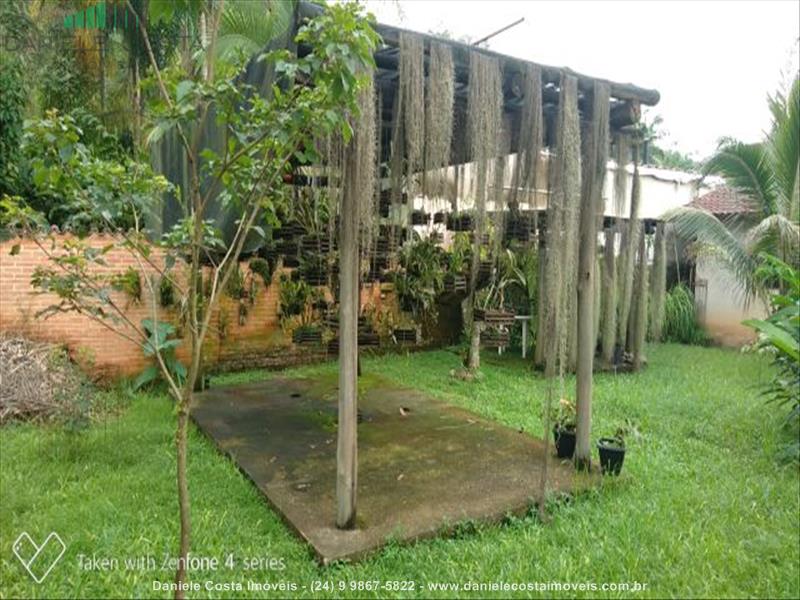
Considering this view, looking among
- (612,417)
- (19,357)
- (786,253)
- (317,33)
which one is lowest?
(612,417)

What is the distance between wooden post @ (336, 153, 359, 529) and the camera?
8.46 ft

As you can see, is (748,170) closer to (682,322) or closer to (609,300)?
(609,300)

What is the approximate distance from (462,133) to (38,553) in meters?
3.91

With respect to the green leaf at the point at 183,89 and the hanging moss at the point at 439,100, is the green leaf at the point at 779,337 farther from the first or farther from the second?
the green leaf at the point at 183,89

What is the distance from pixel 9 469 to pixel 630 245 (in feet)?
17.2

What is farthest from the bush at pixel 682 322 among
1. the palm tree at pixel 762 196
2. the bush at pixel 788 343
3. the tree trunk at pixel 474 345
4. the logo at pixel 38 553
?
the logo at pixel 38 553

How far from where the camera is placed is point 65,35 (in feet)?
27.3

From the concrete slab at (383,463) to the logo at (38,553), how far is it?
1.01m

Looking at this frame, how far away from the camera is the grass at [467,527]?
2293 millimetres

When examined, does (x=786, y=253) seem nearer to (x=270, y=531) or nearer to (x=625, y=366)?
(x=625, y=366)

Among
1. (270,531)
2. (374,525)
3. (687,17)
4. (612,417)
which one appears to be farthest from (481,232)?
(687,17)

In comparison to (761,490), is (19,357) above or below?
above

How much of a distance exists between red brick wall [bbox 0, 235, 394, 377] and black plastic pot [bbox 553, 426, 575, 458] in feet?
10.5

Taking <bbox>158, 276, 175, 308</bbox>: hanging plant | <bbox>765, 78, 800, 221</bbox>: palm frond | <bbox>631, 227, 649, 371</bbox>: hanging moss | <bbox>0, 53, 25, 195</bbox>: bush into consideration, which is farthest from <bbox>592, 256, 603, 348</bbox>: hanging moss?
<bbox>0, 53, 25, 195</bbox>: bush
